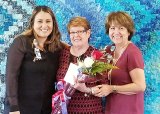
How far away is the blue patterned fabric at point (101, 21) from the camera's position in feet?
8.36

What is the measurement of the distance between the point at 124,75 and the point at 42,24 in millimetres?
659

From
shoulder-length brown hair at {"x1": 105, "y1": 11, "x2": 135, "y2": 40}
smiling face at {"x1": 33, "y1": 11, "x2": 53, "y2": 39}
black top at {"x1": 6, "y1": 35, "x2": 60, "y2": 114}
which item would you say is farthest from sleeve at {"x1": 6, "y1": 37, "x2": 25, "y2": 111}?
shoulder-length brown hair at {"x1": 105, "y1": 11, "x2": 135, "y2": 40}

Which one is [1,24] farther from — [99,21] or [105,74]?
[105,74]

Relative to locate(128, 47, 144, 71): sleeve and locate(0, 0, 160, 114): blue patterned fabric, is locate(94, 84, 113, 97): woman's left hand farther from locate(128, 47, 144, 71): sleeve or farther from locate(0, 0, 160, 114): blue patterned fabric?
locate(0, 0, 160, 114): blue patterned fabric

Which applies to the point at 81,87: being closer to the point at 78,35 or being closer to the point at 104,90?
the point at 104,90

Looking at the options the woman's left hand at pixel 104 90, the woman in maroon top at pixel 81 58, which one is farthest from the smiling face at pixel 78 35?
the woman's left hand at pixel 104 90

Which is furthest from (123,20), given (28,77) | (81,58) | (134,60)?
(28,77)

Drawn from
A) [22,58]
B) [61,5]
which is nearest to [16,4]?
[61,5]

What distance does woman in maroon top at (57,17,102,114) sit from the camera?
221cm

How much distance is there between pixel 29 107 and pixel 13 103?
0.48 ft

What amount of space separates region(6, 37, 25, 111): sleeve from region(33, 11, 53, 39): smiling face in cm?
16

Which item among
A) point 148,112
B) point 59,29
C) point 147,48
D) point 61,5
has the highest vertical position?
point 61,5

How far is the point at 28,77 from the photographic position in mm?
2244

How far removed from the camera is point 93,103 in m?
2.27
